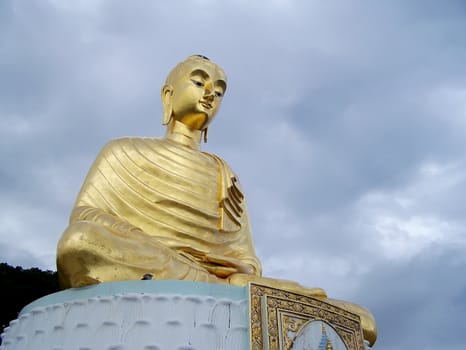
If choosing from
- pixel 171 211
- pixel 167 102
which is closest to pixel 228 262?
pixel 171 211

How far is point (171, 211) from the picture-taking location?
5.80 metres

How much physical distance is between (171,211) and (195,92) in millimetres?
1856

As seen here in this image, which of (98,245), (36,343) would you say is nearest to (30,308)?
(36,343)

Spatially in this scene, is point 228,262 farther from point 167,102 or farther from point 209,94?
point 167,102

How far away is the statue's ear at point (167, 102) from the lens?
285 inches

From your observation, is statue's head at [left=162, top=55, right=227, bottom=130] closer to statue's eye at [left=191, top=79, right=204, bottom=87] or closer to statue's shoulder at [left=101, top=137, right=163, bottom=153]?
statue's eye at [left=191, top=79, right=204, bottom=87]

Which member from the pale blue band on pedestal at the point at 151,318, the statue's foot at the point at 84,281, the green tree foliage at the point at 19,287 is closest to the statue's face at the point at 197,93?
the statue's foot at the point at 84,281

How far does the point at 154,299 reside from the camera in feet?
13.1

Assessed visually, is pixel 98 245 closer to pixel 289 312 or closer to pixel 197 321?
pixel 197 321

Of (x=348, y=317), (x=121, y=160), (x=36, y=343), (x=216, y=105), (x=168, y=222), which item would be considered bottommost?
(x=36, y=343)

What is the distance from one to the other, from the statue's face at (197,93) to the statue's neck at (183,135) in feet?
0.20

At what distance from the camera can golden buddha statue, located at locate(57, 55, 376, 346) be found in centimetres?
449

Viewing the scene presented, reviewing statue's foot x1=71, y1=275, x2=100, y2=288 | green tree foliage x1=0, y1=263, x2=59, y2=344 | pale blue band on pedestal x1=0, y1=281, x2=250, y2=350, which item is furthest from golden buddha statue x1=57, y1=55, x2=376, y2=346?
green tree foliage x1=0, y1=263, x2=59, y2=344

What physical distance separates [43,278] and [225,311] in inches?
407
